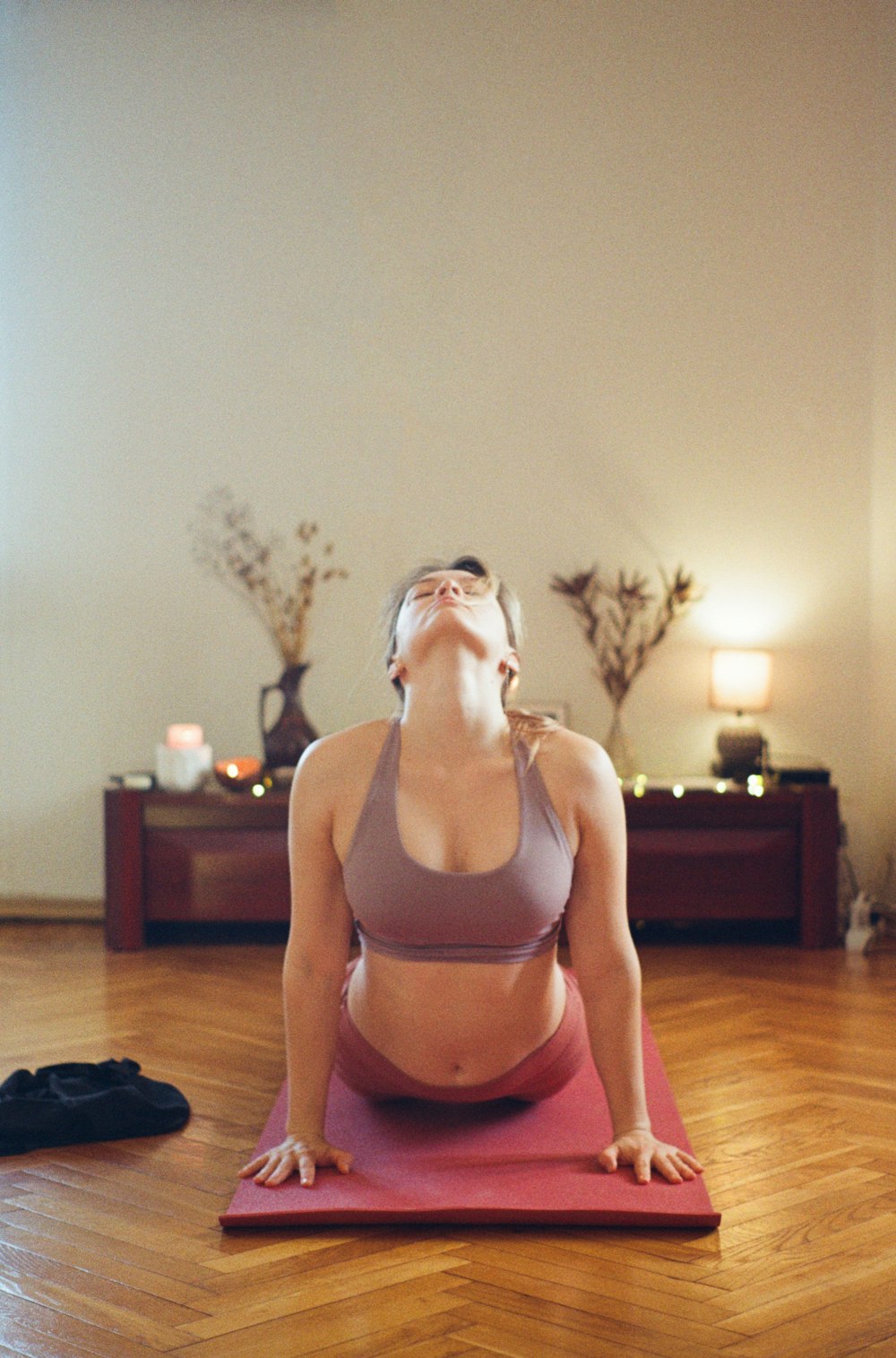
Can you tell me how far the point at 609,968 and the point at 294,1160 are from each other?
57cm

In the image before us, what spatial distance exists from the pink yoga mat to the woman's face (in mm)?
792

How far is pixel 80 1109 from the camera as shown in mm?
2391

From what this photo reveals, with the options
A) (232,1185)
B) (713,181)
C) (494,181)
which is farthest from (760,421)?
(232,1185)

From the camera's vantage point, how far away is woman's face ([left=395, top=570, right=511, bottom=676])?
209 cm

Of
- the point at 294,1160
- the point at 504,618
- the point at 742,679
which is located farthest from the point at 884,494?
the point at 294,1160

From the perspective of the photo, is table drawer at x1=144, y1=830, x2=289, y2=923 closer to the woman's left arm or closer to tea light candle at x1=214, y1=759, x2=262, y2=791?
tea light candle at x1=214, y1=759, x2=262, y2=791

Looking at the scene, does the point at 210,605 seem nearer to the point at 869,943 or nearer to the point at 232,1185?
the point at 869,943

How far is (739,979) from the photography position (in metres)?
3.59

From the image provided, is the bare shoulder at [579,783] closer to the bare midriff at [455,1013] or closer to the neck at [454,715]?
the neck at [454,715]

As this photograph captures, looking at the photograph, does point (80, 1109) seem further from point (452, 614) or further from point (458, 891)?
point (452, 614)

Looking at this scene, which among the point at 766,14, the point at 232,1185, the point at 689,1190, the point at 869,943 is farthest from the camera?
the point at 766,14

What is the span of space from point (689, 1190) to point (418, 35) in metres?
3.73

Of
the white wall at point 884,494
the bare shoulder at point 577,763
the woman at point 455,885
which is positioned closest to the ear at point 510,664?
the woman at point 455,885

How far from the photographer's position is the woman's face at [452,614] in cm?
209
